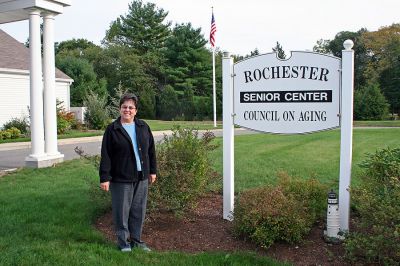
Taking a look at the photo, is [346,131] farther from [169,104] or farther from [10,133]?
[169,104]

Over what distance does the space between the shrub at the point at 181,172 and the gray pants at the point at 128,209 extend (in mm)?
508

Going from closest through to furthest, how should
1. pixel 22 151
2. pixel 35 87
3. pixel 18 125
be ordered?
pixel 35 87, pixel 22 151, pixel 18 125

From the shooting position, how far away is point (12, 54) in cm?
2462

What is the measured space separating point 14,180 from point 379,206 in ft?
24.2

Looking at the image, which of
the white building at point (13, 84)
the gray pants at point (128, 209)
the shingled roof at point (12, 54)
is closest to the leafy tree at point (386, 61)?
the shingled roof at point (12, 54)

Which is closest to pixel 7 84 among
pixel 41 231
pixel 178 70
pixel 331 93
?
pixel 41 231

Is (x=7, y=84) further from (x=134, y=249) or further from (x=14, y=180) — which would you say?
(x=134, y=249)

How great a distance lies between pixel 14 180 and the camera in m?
9.09

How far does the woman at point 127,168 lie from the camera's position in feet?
14.9

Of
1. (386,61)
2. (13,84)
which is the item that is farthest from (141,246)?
(386,61)

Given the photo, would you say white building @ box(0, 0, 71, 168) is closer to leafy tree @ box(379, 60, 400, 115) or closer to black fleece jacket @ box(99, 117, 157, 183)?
black fleece jacket @ box(99, 117, 157, 183)

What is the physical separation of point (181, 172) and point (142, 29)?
180 feet

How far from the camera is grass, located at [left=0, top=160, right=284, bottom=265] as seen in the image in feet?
14.0

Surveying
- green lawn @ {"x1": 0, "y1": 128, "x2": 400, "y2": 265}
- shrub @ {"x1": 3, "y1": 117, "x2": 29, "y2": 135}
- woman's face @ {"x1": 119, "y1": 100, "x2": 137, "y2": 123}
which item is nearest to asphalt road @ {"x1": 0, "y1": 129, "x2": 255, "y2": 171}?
green lawn @ {"x1": 0, "y1": 128, "x2": 400, "y2": 265}
